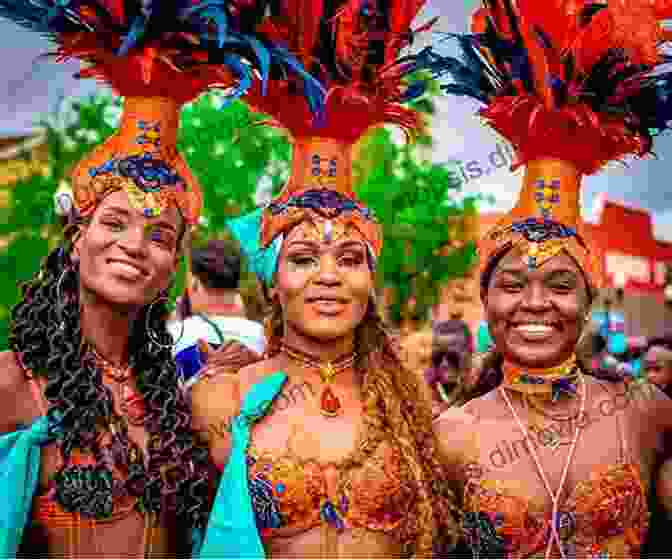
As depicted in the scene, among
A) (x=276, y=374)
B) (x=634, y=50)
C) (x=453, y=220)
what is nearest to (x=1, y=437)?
(x=276, y=374)

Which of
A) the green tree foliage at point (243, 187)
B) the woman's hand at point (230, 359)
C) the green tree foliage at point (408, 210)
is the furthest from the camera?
the green tree foliage at point (408, 210)

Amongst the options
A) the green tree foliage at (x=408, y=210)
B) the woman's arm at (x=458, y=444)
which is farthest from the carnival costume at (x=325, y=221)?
the green tree foliage at (x=408, y=210)

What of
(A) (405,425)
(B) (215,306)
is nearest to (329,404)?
(A) (405,425)

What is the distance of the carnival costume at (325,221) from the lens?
11.3ft

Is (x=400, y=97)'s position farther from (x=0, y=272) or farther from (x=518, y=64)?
(x=0, y=272)

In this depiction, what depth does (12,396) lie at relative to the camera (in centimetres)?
326

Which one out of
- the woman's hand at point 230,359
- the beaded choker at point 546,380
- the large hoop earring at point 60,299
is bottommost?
the beaded choker at point 546,380

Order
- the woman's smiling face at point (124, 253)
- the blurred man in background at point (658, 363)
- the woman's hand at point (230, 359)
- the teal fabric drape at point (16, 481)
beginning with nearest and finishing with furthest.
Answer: the teal fabric drape at point (16, 481) < the woman's smiling face at point (124, 253) < the woman's hand at point (230, 359) < the blurred man in background at point (658, 363)

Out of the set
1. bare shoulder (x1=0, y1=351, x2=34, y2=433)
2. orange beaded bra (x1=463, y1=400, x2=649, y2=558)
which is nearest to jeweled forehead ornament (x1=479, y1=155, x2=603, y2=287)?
orange beaded bra (x1=463, y1=400, x2=649, y2=558)

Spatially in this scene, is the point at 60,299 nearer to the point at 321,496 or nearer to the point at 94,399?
the point at 94,399

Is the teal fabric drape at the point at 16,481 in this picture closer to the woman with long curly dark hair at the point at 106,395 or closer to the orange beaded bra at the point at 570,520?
the woman with long curly dark hair at the point at 106,395

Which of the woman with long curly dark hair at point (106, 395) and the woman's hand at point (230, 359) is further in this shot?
the woman's hand at point (230, 359)

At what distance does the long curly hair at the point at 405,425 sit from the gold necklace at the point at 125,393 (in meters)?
0.65

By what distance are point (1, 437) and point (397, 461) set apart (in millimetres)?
1369
